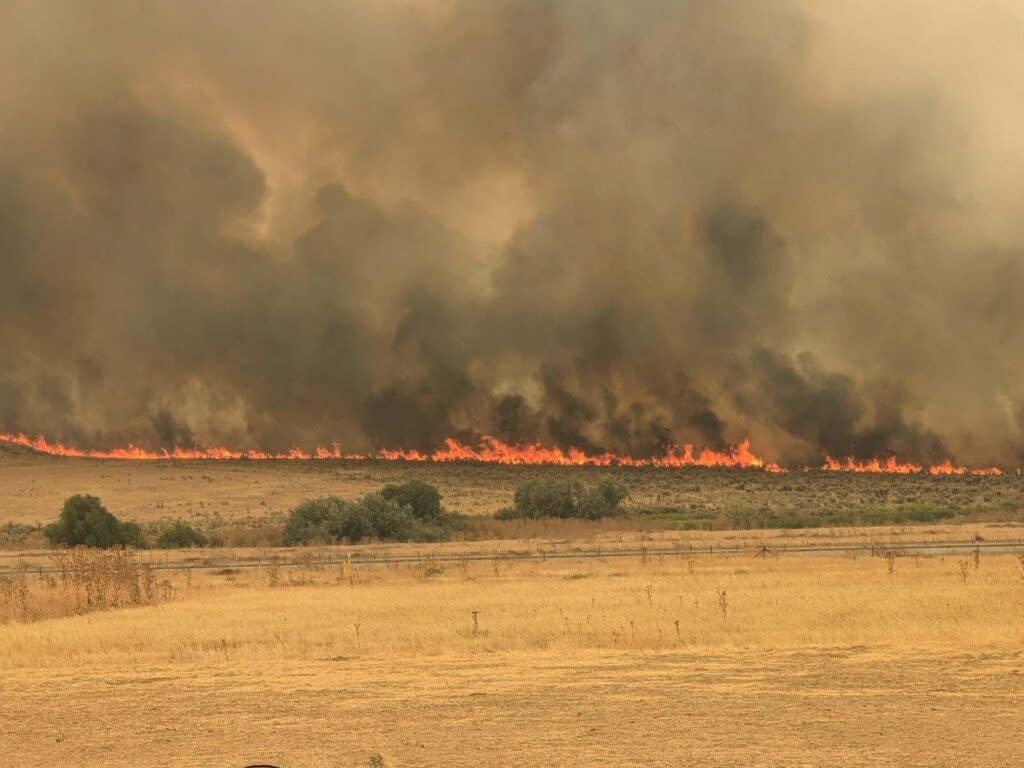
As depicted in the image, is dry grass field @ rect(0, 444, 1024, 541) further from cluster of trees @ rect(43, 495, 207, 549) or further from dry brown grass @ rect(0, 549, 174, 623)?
dry brown grass @ rect(0, 549, 174, 623)

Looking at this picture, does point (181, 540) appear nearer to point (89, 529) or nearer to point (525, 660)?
point (89, 529)

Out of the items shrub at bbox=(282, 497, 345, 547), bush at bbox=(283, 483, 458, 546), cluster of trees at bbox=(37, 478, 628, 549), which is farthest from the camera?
cluster of trees at bbox=(37, 478, 628, 549)

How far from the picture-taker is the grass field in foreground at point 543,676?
17.1 metres

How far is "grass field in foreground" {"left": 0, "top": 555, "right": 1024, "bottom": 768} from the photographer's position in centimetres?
1706

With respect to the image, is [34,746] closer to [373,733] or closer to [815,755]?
[373,733]

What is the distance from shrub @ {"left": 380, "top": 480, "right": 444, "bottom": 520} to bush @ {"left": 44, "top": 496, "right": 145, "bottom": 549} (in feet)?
50.7

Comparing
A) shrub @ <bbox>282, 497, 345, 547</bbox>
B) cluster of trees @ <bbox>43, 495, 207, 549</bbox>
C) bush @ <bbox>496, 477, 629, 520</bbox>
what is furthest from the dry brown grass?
bush @ <bbox>496, 477, 629, 520</bbox>

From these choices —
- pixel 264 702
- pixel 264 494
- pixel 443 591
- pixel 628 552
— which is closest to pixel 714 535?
pixel 628 552

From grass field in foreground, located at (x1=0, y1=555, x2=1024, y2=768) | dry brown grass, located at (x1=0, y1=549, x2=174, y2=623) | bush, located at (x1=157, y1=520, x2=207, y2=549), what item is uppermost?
bush, located at (x1=157, y1=520, x2=207, y2=549)

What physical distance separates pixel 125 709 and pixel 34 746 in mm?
2780

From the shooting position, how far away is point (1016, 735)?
1694 centimetres

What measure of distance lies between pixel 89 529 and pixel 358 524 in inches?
597

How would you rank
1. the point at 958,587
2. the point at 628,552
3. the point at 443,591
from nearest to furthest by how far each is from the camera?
the point at 958,587
the point at 443,591
the point at 628,552

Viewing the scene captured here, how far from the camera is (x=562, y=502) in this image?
87.4 meters
